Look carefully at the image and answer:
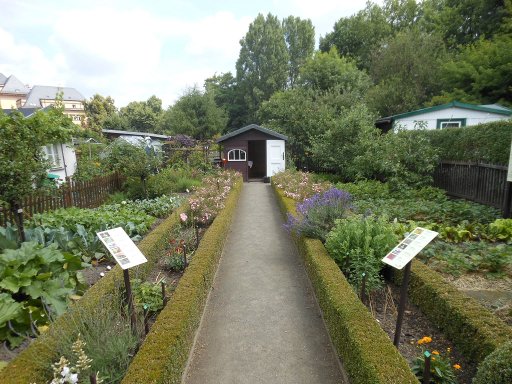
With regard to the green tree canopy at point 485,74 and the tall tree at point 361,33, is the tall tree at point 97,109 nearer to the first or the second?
the tall tree at point 361,33

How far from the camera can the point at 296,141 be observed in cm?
2108

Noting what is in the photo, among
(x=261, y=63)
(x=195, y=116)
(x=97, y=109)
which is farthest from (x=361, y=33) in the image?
(x=97, y=109)

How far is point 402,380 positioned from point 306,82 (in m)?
25.6

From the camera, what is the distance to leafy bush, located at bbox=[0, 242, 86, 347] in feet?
→ 10.1

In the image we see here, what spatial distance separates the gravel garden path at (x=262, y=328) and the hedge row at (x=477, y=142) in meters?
7.27

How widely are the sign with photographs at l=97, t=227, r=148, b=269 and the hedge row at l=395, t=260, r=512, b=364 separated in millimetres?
3105

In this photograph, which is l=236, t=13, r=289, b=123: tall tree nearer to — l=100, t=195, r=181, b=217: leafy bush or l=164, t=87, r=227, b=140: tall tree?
l=164, t=87, r=227, b=140: tall tree

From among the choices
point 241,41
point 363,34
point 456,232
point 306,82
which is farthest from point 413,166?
point 241,41

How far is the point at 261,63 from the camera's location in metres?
40.2

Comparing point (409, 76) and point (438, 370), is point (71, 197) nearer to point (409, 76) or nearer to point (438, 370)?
point (438, 370)

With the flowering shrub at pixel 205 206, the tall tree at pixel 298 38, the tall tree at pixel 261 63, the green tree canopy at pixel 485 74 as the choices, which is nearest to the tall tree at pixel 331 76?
the green tree canopy at pixel 485 74

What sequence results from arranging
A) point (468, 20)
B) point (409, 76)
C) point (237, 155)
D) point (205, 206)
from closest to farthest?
point (205, 206) < point (237, 155) < point (409, 76) < point (468, 20)

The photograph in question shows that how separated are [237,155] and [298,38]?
106 feet

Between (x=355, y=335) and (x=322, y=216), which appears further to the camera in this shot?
(x=322, y=216)
